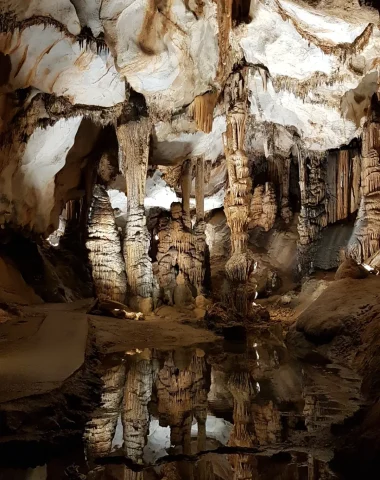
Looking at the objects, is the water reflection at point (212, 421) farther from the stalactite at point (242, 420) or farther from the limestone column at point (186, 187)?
the limestone column at point (186, 187)

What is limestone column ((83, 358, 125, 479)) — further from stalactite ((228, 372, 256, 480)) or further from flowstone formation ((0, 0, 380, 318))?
flowstone formation ((0, 0, 380, 318))

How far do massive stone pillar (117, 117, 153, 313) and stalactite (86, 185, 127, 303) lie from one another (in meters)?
0.39

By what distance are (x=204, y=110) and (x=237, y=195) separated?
2.41 metres

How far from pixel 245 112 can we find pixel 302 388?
787 centimetres

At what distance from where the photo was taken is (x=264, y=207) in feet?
63.0

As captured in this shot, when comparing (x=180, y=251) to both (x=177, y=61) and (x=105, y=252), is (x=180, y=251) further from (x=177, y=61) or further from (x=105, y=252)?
(x=177, y=61)

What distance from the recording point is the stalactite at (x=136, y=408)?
11.3 feet

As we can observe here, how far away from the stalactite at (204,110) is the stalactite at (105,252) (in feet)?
11.7

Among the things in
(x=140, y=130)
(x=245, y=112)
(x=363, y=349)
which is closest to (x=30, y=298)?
(x=140, y=130)

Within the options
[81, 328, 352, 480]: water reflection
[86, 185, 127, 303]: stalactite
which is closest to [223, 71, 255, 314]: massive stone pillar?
[86, 185, 127, 303]: stalactite

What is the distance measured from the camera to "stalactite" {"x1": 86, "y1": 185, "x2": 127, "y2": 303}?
1276 centimetres

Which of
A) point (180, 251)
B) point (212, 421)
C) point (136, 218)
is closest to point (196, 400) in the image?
point (212, 421)

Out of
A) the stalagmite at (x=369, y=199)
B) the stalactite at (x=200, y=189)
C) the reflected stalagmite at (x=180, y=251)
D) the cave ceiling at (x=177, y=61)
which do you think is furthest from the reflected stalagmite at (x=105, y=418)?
the stalactite at (x=200, y=189)

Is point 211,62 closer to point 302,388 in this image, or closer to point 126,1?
point 126,1
